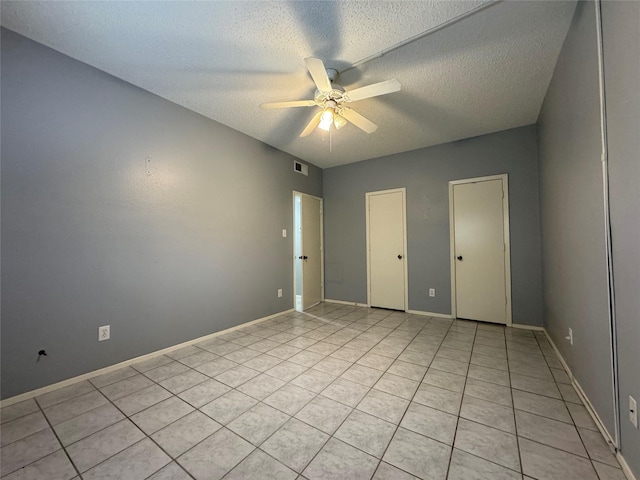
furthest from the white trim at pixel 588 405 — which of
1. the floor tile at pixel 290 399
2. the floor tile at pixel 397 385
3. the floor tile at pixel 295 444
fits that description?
the floor tile at pixel 290 399

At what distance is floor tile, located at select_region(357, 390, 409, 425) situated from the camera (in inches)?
63.0

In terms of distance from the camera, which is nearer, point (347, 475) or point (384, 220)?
point (347, 475)

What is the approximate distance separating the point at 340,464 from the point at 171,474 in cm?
83

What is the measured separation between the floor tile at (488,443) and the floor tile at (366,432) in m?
0.39

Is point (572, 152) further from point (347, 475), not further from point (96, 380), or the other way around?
point (96, 380)

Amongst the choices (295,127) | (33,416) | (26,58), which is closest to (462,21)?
(295,127)

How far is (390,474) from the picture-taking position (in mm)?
1185

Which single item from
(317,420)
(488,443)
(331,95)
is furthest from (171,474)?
(331,95)

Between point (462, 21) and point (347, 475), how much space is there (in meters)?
2.87

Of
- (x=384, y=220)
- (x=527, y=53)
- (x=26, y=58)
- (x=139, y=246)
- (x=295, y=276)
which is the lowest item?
(x=295, y=276)

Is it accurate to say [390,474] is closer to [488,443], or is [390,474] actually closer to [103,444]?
[488,443]

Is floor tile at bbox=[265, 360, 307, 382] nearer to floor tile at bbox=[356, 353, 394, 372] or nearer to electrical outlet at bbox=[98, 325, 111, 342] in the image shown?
floor tile at bbox=[356, 353, 394, 372]

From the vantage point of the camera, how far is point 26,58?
1.83m

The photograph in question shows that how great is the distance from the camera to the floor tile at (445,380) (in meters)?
1.93
